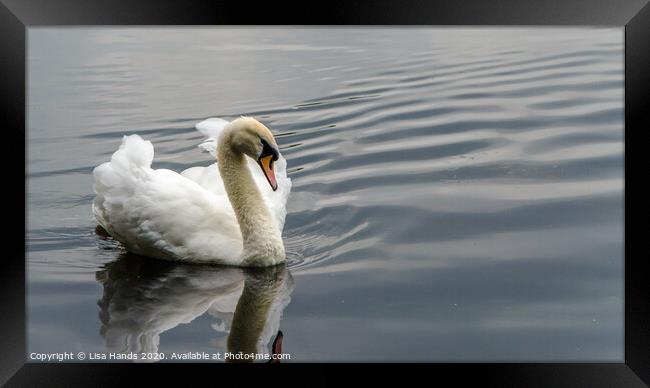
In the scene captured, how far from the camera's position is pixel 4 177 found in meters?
4.87

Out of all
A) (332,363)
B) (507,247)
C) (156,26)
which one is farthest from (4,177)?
(507,247)

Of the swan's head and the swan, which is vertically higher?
the swan's head

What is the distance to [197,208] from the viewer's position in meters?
6.53

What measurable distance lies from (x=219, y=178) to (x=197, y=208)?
71 centimetres

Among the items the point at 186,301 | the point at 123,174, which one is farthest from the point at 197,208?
the point at 186,301

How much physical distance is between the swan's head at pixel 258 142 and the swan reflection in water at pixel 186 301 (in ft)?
1.97

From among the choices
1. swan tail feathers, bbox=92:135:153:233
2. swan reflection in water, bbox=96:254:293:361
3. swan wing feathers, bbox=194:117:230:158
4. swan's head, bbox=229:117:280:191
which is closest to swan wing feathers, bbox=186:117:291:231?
swan wing feathers, bbox=194:117:230:158

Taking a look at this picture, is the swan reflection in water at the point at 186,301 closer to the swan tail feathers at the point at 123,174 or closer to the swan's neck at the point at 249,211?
the swan's neck at the point at 249,211

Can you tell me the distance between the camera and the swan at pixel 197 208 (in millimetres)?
6422

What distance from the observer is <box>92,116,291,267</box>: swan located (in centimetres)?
642

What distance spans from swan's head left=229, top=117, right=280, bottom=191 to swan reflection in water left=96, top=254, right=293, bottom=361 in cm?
60

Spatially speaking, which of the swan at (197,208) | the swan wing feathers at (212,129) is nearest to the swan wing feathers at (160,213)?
the swan at (197,208)

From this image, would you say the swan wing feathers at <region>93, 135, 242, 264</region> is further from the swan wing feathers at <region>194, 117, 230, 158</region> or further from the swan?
the swan wing feathers at <region>194, 117, 230, 158</region>

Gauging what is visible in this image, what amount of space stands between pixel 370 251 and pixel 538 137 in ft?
7.62
